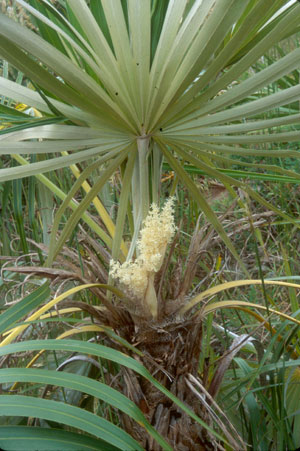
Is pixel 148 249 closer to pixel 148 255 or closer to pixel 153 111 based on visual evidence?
pixel 148 255

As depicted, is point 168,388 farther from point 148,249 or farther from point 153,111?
point 153,111

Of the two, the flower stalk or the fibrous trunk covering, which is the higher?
the flower stalk

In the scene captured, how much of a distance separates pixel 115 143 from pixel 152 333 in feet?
1.15

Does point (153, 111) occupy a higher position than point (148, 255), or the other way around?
point (153, 111)

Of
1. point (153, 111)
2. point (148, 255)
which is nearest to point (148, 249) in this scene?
point (148, 255)

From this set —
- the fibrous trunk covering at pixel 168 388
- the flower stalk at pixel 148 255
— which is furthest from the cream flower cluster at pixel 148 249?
the fibrous trunk covering at pixel 168 388

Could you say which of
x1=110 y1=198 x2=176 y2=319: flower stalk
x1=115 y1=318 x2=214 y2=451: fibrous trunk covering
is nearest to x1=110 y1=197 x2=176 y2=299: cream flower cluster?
x1=110 y1=198 x2=176 y2=319: flower stalk

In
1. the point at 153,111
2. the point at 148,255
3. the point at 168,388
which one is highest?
the point at 153,111

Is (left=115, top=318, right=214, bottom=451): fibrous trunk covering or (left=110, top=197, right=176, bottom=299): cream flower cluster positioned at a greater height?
(left=110, top=197, right=176, bottom=299): cream flower cluster

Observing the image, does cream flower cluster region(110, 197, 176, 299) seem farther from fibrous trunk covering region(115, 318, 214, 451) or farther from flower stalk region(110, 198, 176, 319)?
fibrous trunk covering region(115, 318, 214, 451)

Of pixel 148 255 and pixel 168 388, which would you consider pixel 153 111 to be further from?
pixel 168 388

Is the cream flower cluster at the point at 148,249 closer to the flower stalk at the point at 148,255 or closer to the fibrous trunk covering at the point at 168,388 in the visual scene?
the flower stalk at the point at 148,255

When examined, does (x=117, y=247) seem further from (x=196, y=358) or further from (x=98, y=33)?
(x=98, y=33)

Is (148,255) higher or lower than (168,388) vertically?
higher
